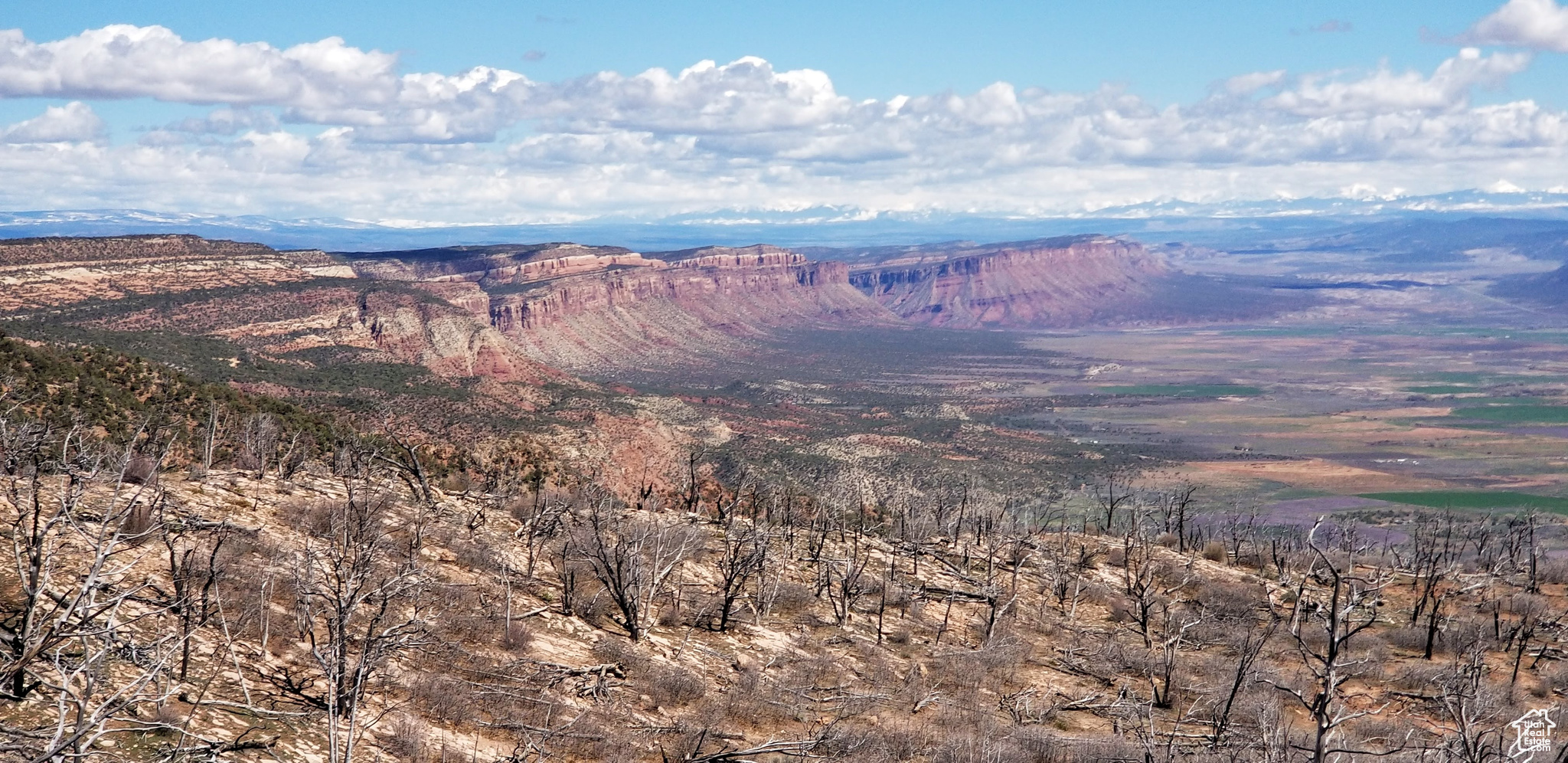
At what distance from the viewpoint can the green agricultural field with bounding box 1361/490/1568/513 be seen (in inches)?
3585

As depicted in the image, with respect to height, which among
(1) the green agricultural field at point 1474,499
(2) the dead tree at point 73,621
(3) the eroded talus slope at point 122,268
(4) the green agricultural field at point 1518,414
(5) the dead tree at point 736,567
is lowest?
(1) the green agricultural field at point 1474,499

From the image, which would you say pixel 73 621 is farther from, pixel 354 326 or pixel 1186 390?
pixel 1186 390

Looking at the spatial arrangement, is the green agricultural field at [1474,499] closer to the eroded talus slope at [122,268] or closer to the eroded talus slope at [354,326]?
the eroded talus slope at [354,326]

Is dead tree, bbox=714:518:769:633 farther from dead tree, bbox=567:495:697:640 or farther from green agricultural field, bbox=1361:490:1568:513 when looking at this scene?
green agricultural field, bbox=1361:490:1568:513

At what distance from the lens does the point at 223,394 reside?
48.2 meters

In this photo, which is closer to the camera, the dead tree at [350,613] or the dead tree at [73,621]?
the dead tree at [73,621]

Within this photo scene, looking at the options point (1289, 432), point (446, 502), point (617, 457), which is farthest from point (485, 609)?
point (1289, 432)

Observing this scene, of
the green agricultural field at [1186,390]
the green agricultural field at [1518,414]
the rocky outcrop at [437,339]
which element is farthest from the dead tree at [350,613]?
the green agricultural field at [1186,390]

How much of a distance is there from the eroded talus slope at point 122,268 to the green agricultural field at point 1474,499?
99.2m

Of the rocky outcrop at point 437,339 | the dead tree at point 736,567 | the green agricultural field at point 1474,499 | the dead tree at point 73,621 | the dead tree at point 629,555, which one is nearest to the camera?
the dead tree at point 73,621

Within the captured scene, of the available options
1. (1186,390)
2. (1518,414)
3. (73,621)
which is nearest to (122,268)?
(73,621)

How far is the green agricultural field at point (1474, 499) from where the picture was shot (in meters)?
91.1

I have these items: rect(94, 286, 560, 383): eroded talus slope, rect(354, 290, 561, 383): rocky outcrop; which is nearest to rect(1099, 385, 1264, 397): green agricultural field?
rect(354, 290, 561, 383): rocky outcrop

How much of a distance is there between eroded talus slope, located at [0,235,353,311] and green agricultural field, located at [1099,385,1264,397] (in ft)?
384
